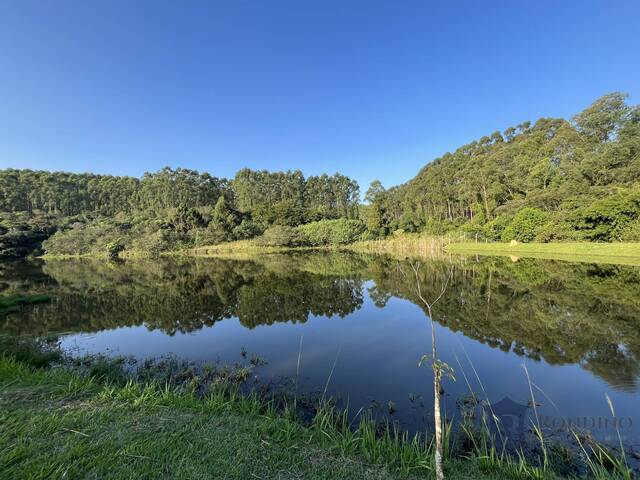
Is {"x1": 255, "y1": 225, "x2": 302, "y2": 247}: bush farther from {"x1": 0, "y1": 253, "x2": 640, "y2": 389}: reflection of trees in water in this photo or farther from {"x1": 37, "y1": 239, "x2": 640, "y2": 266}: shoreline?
{"x1": 0, "y1": 253, "x2": 640, "y2": 389}: reflection of trees in water

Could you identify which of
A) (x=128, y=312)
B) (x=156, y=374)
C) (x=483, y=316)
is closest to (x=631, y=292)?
(x=483, y=316)

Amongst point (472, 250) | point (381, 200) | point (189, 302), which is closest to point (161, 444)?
point (189, 302)

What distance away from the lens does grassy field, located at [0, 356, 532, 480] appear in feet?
7.72

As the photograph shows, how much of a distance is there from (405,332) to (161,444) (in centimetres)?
673

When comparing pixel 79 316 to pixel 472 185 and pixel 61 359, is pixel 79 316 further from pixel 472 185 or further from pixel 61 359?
pixel 472 185

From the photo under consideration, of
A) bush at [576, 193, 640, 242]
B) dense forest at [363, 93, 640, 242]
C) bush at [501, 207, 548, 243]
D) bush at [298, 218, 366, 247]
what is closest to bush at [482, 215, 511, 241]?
dense forest at [363, 93, 640, 242]

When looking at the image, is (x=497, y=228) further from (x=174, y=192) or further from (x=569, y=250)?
(x=174, y=192)

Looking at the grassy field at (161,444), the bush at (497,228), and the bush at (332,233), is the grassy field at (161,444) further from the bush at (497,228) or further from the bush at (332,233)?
the bush at (332,233)

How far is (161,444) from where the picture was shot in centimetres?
268

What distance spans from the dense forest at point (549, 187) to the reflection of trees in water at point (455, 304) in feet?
30.4

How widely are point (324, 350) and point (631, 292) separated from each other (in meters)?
11.4

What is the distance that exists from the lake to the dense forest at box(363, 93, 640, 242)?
10093 mm

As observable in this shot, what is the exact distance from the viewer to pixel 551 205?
3077cm

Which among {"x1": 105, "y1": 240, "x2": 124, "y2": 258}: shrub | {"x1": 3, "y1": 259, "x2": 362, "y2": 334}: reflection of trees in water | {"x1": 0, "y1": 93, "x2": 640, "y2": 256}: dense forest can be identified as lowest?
{"x1": 3, "y1": 259, "x2": 362, "y2": 334}: reflection of trees in water
